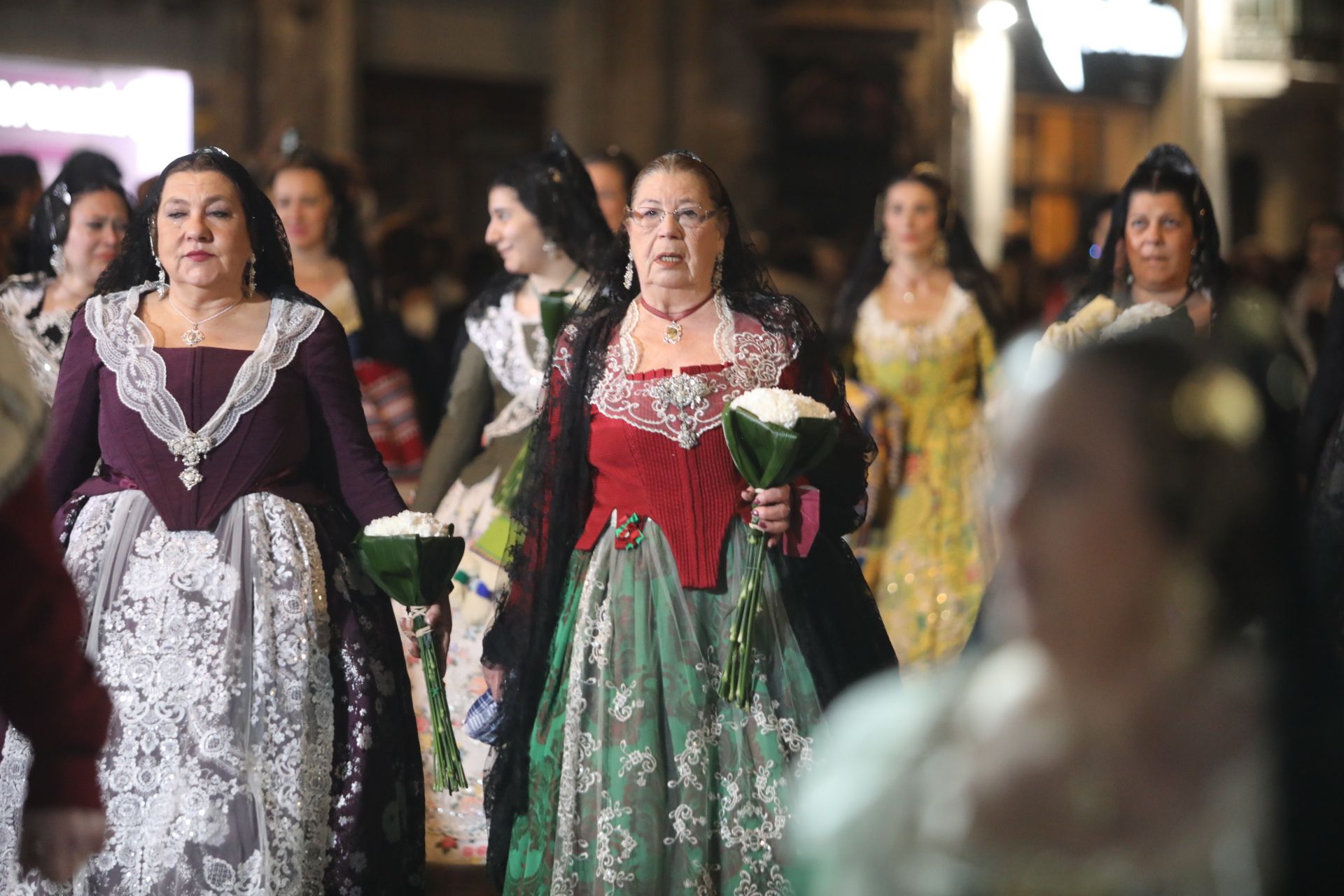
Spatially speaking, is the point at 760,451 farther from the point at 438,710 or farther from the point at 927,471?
the point at 927,471

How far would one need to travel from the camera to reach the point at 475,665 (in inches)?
247

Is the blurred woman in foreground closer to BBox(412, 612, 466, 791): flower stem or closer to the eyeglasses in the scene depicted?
BBox(412, 612, 466, 791): flower stem

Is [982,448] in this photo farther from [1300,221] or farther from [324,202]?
[1300,221]

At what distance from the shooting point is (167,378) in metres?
4.31

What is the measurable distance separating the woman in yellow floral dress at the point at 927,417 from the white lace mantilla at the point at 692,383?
288 cm

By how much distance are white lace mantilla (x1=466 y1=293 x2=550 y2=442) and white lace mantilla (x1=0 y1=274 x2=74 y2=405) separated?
4.67ft

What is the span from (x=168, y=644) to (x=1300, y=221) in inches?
796

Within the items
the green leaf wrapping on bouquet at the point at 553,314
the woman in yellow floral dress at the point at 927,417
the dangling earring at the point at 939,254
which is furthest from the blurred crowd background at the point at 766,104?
the green leaf wrapping on bouquet at the point at 553,314

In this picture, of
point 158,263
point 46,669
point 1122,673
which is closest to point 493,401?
point 158,263

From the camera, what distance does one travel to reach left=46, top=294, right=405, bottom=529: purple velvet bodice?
429 cm

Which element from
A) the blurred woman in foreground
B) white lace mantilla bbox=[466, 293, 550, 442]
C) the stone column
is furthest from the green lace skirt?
the stone column

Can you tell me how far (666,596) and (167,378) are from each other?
1.34m

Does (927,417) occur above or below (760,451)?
above

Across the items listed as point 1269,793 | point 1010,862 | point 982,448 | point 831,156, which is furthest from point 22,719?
point 831,156
